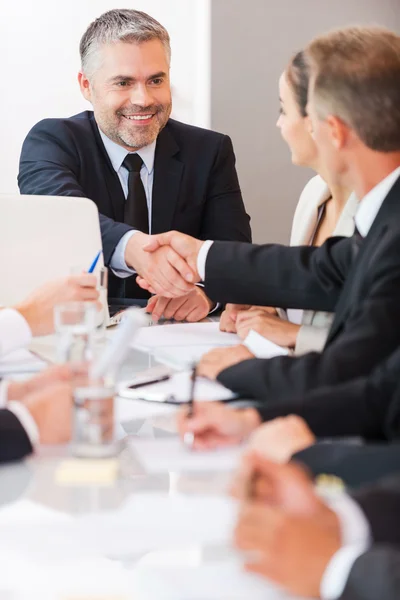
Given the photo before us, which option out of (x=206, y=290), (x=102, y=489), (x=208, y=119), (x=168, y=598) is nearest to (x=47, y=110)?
(x=208, y=119)

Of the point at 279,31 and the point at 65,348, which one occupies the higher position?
the point at 279,31

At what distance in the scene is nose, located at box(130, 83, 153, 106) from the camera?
11.7 ft

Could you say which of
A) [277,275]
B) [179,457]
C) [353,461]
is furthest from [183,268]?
[353,461]

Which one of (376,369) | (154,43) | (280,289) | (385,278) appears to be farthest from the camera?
(154,43)

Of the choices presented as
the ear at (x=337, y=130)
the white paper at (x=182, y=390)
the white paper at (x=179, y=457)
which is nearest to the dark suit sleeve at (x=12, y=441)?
the white paper at (x=179, y=457)

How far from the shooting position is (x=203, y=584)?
3.06 ft

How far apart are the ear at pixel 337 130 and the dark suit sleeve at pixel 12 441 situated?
943 mm

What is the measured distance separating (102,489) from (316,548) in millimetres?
387

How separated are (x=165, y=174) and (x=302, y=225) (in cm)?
105

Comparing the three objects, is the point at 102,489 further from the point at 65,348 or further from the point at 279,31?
the point at 279,31

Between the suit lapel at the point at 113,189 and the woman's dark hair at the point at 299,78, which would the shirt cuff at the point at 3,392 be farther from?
the suit lapel at the point at 113,189

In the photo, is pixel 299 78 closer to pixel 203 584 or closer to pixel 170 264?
pixel 170 264

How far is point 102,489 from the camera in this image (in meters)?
1.21

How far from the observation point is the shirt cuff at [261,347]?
6.78ft
